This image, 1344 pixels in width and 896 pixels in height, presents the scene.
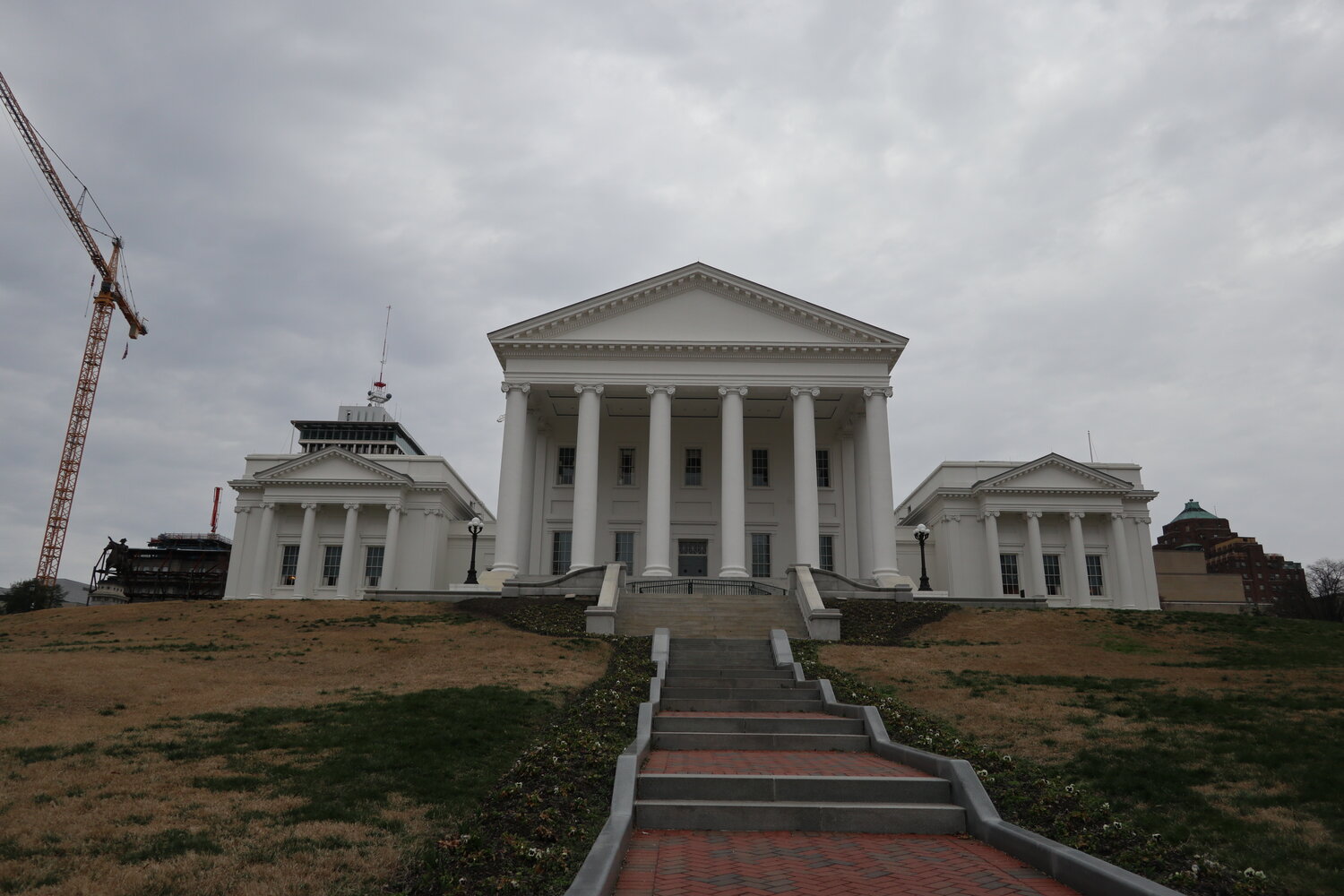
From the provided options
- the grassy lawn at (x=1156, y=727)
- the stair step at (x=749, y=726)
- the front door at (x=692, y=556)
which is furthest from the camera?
the front door at (x=692, y=556)

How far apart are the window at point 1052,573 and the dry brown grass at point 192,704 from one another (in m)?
33.0

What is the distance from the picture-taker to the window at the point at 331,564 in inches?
1901

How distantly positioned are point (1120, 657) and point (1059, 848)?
16296mm

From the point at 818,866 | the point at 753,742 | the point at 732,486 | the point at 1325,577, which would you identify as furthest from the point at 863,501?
the point at 1325,577

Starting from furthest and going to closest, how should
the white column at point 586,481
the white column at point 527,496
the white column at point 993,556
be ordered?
1. the white column at point 993,556
2. the white column at point 527,496
3. the white column at point 586,481

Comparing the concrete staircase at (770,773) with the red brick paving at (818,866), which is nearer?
the red brick paving at (818,866)

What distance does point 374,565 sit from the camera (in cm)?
4844

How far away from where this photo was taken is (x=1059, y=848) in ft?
24.4

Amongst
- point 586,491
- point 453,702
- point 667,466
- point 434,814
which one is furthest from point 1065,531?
point 434,814

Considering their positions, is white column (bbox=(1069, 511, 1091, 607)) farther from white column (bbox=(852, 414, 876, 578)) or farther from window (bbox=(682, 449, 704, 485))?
window (bbox=(682, 449, 704, 485))

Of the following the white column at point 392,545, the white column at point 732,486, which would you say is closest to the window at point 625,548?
the white column at point 732,486

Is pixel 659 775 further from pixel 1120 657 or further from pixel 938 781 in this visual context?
pixel 1120 657

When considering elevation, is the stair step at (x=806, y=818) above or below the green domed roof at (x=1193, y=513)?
below

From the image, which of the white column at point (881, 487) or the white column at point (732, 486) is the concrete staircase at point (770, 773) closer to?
the white column at point (732, 486)
